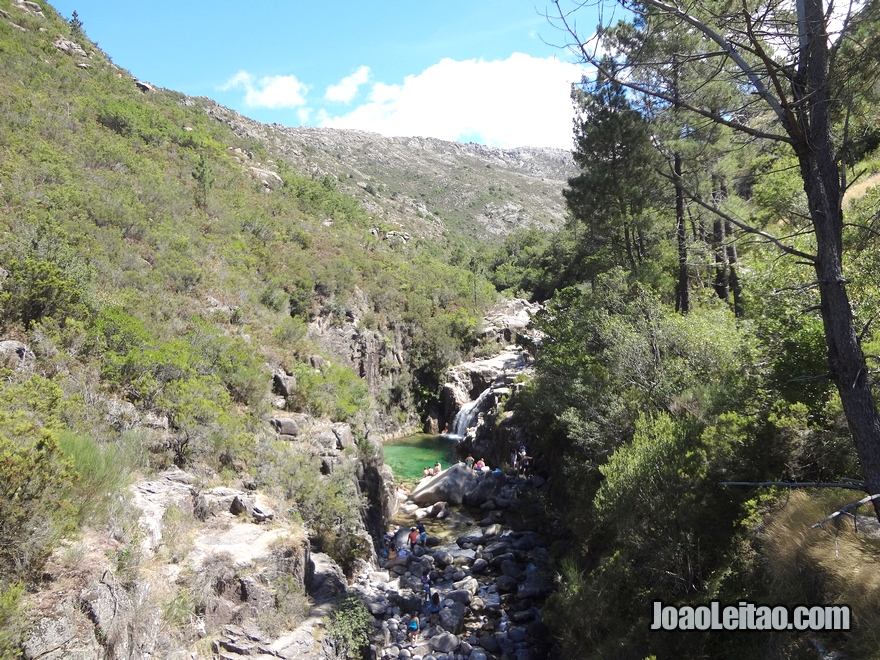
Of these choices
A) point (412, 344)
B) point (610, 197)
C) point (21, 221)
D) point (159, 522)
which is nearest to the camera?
point (159, 522)

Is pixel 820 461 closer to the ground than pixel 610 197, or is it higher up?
closer to the ground

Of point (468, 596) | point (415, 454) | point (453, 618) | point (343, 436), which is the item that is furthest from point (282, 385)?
point (415, 454)

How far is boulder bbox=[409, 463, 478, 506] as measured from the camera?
1902 centimetres

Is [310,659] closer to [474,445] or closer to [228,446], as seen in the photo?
[228,446]

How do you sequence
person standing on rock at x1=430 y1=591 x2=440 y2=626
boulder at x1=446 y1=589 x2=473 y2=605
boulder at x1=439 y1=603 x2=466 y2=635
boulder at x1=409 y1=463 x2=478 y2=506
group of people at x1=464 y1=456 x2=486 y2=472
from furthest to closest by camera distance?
group of people at x1=464 y1=456 x2=486 y2=472
boulder at x1=409 y1=463 x2=478 y2=506
boulder at x1=446 y1=589 x2=473 y2=605
person standing on rock at x1=430 y1=591 x2=440 y2=626
boulder at x1=439 y1=603 x2=466 y2=635

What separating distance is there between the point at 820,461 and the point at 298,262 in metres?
24.0

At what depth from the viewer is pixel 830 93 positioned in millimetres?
4027

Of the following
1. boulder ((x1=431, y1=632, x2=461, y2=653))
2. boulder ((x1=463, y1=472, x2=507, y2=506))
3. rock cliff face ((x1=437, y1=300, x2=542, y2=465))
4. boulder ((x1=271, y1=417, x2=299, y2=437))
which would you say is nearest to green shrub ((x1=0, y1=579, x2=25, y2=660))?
boulder ((x1=431, y1=632, x2=461, y2=653))

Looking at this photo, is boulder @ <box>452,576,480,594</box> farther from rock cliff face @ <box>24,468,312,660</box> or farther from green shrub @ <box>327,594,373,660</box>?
rock cliff face @ <box>24,468,312,660</box>

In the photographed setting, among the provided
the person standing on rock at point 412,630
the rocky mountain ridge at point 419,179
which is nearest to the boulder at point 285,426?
the person standing on rock at point 412,630

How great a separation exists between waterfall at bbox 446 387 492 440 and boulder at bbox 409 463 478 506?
852 centimetres

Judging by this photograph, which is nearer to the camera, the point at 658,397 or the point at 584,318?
the point at 658,397

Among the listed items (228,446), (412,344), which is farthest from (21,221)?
(412,344)

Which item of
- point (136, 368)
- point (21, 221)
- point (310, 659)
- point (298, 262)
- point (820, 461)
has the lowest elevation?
point (310, 659)
